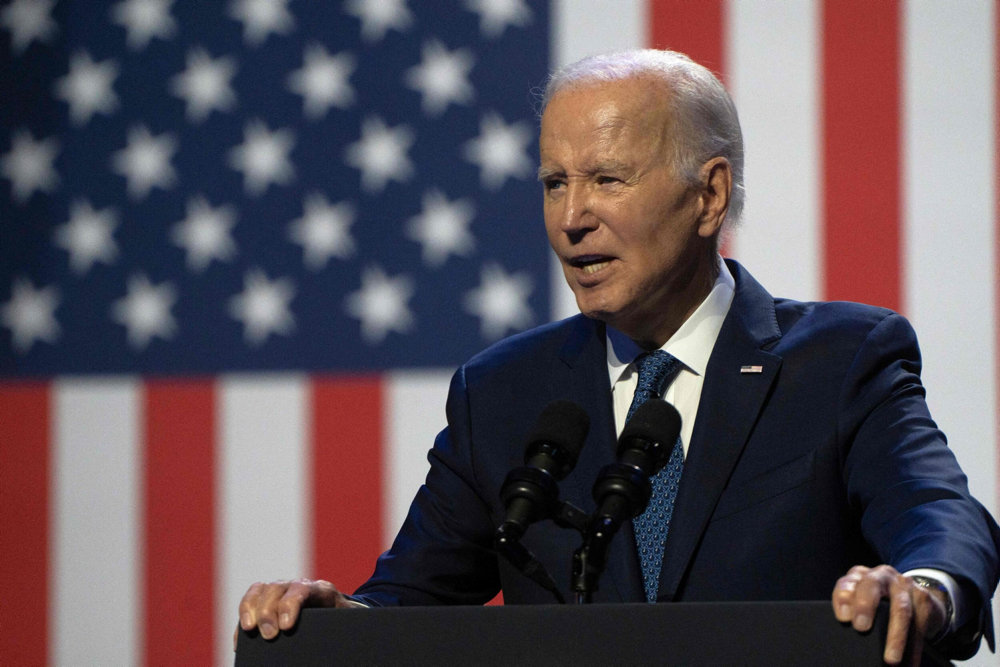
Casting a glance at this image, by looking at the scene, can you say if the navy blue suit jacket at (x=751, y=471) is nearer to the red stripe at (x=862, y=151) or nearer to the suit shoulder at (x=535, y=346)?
the suit shoulder at (x=535, y=346)

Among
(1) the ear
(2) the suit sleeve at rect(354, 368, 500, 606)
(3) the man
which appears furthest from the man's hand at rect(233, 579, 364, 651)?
(1) the ear

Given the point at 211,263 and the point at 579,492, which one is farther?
the point at 211,263

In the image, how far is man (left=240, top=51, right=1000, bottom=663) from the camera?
57.7 inches

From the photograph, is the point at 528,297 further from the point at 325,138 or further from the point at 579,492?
the point at 579,492

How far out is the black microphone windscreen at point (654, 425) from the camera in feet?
3.57

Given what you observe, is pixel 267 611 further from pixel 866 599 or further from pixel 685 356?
pixel 685 356

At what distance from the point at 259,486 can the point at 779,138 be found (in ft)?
4.86

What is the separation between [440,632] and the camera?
1.01 meters

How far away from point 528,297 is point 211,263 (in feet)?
2.63

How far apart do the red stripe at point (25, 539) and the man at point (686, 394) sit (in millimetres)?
1536

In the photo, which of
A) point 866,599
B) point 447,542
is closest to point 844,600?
A: point 866,599

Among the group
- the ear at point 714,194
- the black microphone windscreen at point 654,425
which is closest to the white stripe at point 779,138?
the ear at point 714,194

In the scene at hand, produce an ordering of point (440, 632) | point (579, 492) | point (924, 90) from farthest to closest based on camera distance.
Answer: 1. point (924, 90)
2. point (579, 492)
3. point (440, 632)

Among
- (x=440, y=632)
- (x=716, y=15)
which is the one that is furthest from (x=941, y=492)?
(x=716, y=15)
